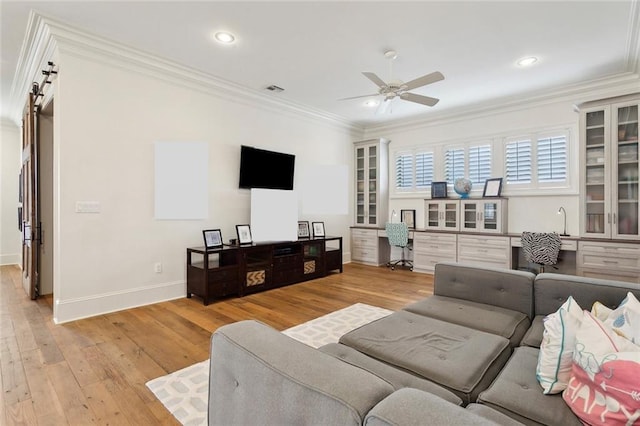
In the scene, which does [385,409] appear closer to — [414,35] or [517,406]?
[517,406]

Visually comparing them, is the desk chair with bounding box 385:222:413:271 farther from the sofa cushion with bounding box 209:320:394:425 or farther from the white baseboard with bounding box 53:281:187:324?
the sofa cushion with bounding box 209:320:394:425

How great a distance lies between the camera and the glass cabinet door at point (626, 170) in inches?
155

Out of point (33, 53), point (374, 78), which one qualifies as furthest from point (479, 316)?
point (33, 53)

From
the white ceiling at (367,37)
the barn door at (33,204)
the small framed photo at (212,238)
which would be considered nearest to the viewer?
the white ceiling at (367,37)

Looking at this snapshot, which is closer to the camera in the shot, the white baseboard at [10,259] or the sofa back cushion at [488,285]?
the sofa back cushion at [488,285]

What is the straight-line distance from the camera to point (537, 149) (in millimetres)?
4969

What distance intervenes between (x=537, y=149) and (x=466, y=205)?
52.1 inches

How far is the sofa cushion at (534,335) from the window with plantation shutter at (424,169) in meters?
4.27

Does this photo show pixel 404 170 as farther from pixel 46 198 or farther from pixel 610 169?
pixel 46 198

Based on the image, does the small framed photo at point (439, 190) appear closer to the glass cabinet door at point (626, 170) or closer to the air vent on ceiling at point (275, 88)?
the glass cabinet door at point (626, 170)

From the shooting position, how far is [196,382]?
6.98 ft

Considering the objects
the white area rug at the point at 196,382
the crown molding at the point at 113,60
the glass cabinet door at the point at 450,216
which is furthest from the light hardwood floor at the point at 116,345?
the crown molding at the point at 113,60

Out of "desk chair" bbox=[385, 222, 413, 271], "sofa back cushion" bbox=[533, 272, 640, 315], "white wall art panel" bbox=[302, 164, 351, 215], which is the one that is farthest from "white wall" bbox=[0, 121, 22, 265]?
"sofa back cushion" bbox=[533, 272, 640, 315]

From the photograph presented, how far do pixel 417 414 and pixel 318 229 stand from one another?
5.09 metres
